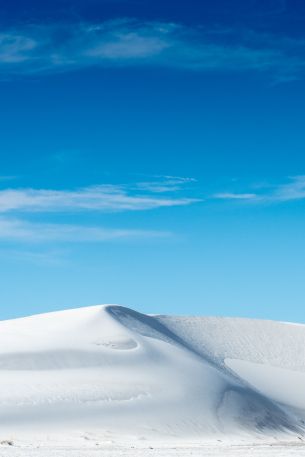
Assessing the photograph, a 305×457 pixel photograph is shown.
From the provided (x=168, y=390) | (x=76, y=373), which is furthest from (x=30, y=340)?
(x=168, y=390)

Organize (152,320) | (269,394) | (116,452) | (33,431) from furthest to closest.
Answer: (152,320)
(269,394)
(33,431)
(116,452)

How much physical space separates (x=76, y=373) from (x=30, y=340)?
17.7 ft

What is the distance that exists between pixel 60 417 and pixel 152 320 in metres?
19.9

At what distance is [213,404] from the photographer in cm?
3712

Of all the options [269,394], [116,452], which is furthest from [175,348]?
[116,452]

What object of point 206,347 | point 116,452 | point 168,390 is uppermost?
point 206,347

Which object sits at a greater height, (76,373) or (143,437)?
(76,373)

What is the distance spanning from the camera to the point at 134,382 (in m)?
37.5

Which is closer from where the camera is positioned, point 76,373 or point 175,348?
point 76,373

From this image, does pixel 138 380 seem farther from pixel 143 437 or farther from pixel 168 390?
pixel 143 437

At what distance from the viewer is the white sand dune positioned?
33469 millimetres

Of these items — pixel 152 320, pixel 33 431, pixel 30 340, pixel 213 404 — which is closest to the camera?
pixel 33 431

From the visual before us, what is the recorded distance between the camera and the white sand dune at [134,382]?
33.5 meters

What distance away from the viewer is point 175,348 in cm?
4525
